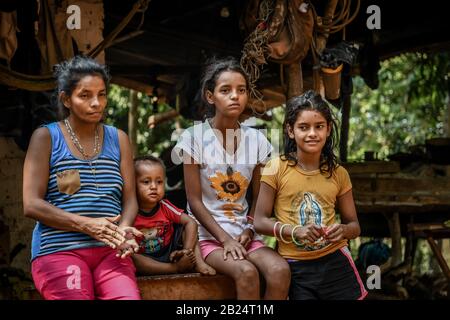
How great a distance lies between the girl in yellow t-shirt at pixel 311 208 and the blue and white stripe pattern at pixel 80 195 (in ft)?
2.53

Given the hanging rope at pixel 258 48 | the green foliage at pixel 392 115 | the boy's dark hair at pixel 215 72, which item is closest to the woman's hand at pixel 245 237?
the boy's dark hair at pixel 215 72

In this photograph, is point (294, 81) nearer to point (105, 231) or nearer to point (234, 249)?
point (234, 249)

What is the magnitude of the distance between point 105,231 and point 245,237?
2.83 feet

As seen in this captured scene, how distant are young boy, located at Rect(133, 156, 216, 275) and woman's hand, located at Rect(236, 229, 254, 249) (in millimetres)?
224

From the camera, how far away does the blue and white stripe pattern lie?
3.42 m

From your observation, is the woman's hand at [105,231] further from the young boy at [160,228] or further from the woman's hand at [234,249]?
the woman's hand at [234,249]

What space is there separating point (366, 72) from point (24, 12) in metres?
3.40

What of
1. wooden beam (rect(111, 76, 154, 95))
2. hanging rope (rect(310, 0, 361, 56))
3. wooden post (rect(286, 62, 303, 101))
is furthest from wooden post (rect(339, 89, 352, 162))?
wooden post (rect(286, 62, 303, 101))

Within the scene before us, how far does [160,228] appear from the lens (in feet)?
13.0

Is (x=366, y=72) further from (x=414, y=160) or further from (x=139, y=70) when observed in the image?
(x=139, y=70)

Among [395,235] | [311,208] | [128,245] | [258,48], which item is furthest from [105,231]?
[395,235]

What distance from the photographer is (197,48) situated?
780 centimetres

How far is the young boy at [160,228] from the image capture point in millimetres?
3783

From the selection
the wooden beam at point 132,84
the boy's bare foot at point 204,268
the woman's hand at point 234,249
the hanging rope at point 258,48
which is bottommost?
the boy's bare foot at point 204,268
